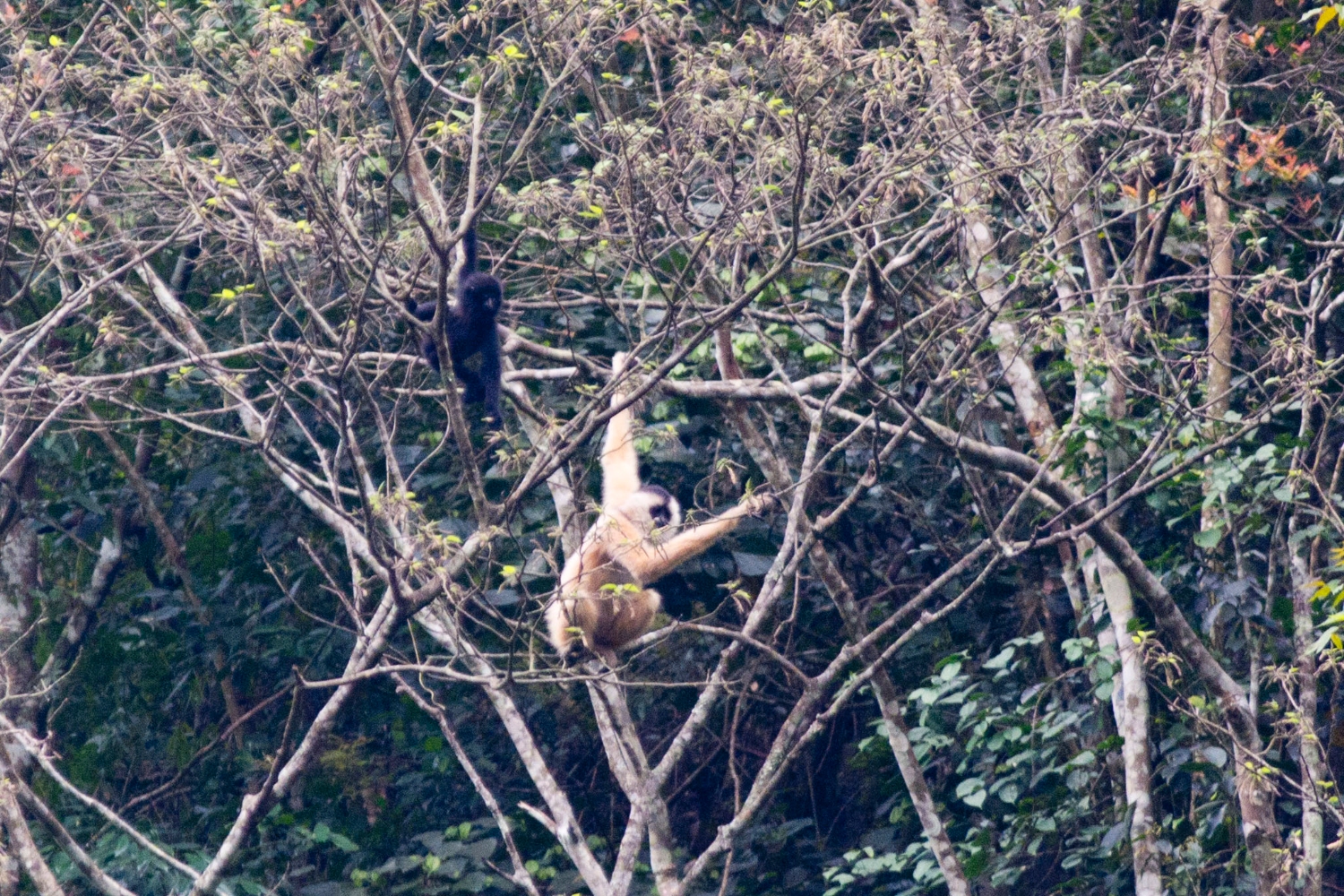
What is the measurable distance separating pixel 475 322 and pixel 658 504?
121 centimetres

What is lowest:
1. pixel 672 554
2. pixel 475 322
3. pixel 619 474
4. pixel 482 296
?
pixel 672 554

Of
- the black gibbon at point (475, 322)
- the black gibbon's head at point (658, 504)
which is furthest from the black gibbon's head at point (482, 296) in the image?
the black gibbon's head at point (658, 504)

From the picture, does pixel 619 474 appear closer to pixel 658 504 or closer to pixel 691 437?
pixel 658 504

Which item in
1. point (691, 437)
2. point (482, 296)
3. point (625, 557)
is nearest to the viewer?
point (482, 296)

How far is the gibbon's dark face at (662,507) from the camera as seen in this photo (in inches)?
268

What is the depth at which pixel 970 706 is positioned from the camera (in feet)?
24.3

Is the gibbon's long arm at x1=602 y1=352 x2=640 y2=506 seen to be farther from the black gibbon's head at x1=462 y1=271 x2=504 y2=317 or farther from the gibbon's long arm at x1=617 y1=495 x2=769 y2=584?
the black gibbon's head at x1=462 y1=271 x2=504 y2=317

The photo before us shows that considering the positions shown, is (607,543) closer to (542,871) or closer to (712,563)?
(712,563)

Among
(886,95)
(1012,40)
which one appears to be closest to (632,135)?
(886,95)

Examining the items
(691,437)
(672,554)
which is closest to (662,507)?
(672,554)

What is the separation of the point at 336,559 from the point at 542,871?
2.32 m

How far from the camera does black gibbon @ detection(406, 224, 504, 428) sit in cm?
668

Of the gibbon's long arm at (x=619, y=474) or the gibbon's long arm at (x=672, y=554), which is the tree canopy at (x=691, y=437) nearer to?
the gibbon's long arm at (x=619, y=474)

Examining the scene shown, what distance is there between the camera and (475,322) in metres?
6.71
